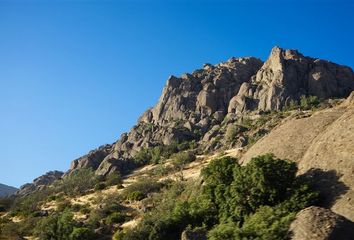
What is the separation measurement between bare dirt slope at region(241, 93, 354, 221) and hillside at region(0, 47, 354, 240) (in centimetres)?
9

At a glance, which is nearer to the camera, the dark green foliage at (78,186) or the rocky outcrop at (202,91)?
the dark green foliage at (78,186)

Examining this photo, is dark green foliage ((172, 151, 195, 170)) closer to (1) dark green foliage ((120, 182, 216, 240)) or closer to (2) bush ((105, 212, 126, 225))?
(2) bush ((105, 212, 126, 225))

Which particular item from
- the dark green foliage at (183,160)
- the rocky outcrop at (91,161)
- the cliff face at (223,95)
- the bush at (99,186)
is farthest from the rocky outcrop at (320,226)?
the rocky outcrop at (91,161)

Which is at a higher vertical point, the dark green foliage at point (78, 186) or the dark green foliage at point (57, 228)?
the dark green foliage at point (78, 186)

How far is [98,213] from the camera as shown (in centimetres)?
4997

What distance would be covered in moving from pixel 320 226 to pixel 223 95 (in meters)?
121

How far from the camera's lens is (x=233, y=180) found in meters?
32.6

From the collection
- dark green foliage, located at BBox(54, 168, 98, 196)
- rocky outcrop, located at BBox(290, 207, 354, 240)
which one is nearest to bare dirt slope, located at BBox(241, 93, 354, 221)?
rocky outcrop, located at BBox(290, 207, 354, 240)

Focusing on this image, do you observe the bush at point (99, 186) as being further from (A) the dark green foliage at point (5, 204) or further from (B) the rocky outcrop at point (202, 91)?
(B) the rocky outcrop at point (202, 91)

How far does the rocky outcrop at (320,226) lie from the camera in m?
21.2

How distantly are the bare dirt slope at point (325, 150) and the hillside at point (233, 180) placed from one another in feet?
0.29

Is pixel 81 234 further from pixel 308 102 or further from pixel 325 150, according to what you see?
pixel 308 102

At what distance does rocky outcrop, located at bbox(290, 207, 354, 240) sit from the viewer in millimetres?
21219

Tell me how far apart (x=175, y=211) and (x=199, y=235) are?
7533mm
